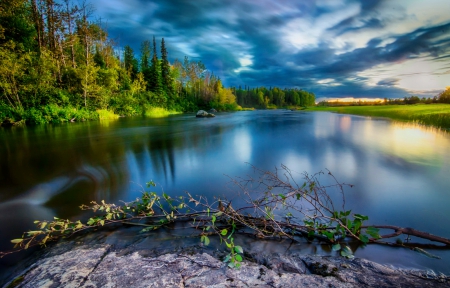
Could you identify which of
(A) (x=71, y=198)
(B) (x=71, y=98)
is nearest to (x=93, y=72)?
(B) (x=71, y=98)

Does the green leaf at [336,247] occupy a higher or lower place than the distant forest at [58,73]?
lower

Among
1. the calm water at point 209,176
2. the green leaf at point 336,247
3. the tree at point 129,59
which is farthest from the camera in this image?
the tree at point 129,59

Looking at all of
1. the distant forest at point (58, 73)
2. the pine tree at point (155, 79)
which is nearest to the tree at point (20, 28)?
the distant forest at point (58, 73)

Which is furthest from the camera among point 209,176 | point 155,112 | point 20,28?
point 155,112

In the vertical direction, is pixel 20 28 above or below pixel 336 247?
above

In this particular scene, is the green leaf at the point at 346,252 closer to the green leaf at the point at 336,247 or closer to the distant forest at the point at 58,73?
the green leaf at the point at 336,247

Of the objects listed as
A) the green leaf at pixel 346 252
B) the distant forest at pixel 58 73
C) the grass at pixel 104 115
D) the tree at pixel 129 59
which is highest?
the tree at pixel 129 59

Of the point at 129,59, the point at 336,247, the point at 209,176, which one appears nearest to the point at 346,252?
the point at 336,247

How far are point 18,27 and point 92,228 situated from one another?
104 feet

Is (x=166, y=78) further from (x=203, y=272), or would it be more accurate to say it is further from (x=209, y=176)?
(x=203, y=272)

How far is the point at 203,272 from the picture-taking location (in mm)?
1992

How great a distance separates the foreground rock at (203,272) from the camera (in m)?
1.86

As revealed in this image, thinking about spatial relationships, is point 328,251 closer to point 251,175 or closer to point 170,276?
point 170,276

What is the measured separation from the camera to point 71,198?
164 inches
